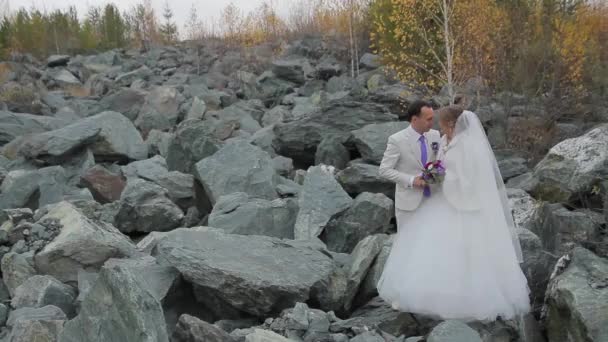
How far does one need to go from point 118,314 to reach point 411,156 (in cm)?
259

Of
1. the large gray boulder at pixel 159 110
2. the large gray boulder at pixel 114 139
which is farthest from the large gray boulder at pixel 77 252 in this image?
the large gray boulder at pixel 159 110

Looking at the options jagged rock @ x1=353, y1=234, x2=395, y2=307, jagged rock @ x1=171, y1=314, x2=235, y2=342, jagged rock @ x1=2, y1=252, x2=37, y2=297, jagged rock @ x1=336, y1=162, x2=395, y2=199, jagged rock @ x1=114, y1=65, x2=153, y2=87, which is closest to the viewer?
jagged rock @ x1=171, y1=314, x2=235, y2=342

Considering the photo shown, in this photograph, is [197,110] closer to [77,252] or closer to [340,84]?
[340,84]

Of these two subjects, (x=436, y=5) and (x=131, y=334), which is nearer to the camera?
(x=131, y=334)

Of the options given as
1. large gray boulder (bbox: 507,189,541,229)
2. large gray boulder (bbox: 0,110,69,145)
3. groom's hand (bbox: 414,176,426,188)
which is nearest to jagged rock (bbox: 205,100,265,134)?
large gray boulder (bbox: 0,110,69,145)

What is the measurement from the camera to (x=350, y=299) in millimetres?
5219

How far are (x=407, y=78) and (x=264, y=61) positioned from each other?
11.2m

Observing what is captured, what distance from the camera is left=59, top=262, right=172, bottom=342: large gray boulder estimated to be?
376 centimetres

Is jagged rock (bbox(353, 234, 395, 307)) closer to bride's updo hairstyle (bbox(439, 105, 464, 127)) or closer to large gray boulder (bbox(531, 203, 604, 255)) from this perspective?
bride's updo hairstyle (bbox(439, 105, 464, 127))

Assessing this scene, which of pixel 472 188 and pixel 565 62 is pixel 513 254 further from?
pixel 565 62

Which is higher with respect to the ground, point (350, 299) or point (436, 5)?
point (436, 5)

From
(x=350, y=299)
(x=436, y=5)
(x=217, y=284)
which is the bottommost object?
(x=350, y=299)

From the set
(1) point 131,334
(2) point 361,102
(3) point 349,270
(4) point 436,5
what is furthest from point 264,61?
(1) point 131,334

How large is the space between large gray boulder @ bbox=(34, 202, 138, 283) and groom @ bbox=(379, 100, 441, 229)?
9.22ft
